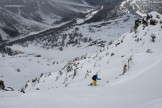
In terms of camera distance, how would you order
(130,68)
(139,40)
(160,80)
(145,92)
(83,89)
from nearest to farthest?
1. (145,92)
2. (160,80)
3. (83,89)
4. (130,68)
5. (139,40)

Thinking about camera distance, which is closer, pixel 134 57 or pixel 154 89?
pixel 154 89

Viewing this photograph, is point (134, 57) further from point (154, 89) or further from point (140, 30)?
point (140, 30)

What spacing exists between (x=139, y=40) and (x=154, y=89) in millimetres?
37860

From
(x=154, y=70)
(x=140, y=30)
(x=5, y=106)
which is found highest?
(x=140, y=30)

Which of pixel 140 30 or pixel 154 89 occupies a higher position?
pixel 140 30

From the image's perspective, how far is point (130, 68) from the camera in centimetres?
4084

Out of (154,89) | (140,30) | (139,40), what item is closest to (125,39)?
(140,30)

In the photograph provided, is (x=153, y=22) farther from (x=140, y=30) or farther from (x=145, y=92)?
(x=145, y=92)

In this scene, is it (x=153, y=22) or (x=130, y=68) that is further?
(x=153, y=22)

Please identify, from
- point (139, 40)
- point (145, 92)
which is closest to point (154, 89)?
point (145, 92)

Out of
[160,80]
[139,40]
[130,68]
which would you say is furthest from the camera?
[139,40]

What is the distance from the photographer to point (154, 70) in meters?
33.8

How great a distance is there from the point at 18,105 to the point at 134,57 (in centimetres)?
1937

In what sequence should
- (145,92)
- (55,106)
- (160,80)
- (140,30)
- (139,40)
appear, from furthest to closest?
(140,30), (139,40), (160,80), (145,92), (55,106)
